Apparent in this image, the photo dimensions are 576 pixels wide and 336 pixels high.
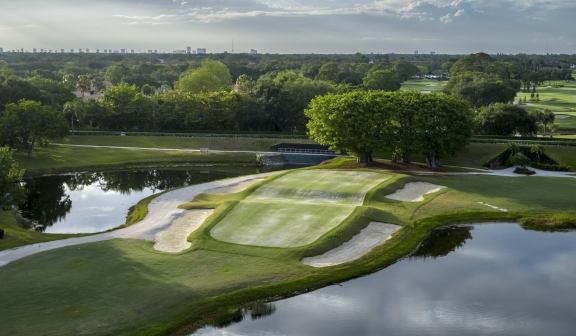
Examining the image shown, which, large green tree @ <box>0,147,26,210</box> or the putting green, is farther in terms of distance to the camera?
large green tree @ <box>0,147,26,210</box>

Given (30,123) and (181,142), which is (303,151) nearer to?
(181,142)

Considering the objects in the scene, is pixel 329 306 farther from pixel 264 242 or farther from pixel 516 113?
pixel 516 113

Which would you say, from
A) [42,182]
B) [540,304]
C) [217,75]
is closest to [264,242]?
[540,304]

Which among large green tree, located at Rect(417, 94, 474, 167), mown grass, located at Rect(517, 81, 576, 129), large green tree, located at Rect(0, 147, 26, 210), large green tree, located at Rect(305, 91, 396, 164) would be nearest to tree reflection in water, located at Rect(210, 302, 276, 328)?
large green tree, located at Rect(0, 147, 26, 210)

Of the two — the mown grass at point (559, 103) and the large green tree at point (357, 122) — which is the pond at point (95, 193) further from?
the mown grass at point (559, 103)

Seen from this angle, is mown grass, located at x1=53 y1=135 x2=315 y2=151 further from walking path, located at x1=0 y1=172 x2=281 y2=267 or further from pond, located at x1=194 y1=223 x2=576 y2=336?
pond, located at x1=194 y1=223 x2=576 y2=336

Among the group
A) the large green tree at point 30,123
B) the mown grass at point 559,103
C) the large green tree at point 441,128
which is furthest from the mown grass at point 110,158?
the mown grass at point 559,103
